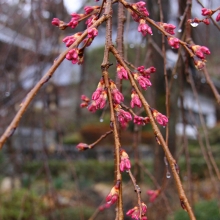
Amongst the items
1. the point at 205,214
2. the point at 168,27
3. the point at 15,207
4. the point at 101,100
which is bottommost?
the point at 15,207

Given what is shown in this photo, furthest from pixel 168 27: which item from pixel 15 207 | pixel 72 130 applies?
pixel 72 130

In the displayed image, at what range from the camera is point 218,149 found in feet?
27.3

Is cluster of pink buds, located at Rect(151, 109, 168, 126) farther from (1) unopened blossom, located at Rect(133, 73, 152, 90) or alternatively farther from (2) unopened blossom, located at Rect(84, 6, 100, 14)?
(2) unopened blossom, located at Rect(84, 6, 100, 14)

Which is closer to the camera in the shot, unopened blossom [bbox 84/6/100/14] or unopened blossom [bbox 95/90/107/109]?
unopened blossom [bbox 95/90/107/109]

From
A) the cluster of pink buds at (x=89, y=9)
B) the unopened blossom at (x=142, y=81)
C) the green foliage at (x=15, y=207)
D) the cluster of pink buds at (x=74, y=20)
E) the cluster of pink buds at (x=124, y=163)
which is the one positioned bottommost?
the green foliage at (x=15, y=207)

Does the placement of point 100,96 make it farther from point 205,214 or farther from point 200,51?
point 205,214

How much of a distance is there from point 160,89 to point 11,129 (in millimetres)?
2995

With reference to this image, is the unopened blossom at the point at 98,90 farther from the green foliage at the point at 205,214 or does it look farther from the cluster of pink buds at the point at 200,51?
the green foliage at the point at 205,214

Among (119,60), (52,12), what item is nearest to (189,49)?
(119,60)

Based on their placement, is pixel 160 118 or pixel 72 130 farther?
pixel 72 130

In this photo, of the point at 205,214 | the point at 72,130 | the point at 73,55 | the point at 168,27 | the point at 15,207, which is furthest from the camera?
the point at 72,130

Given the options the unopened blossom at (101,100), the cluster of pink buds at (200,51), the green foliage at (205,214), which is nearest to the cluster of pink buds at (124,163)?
the unopened blossom at (101,100)

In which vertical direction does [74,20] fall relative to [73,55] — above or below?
above

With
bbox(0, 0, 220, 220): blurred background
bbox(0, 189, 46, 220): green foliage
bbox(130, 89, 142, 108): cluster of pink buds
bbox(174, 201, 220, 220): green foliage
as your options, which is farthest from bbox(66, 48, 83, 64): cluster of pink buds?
bbox(0, 189, 46, 220): green foliage
